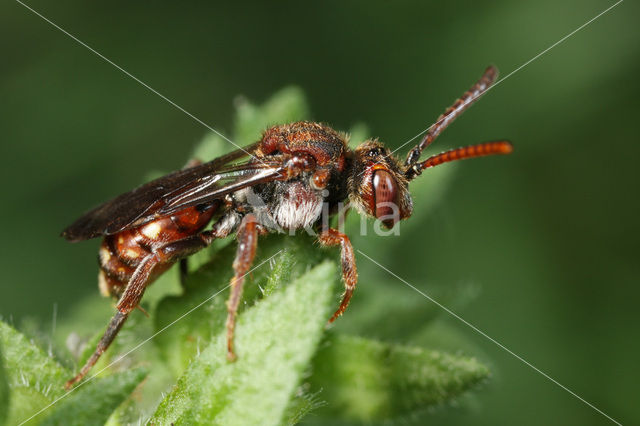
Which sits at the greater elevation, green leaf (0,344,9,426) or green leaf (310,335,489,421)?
green leaf (310,335,489,421)

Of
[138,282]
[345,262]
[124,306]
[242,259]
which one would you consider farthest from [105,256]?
[345,262]

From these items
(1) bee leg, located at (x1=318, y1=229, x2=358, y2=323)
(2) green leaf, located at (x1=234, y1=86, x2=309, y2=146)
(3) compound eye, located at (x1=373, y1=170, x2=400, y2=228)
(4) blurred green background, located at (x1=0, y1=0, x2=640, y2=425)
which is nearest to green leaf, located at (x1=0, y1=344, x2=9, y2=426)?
(1) bee leg, located at (x1=318, y1=229, x2=358, y2=323)

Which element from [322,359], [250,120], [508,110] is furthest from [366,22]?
[322,359]

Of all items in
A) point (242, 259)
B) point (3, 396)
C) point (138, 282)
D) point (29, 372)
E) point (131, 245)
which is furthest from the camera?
point (131, 245)

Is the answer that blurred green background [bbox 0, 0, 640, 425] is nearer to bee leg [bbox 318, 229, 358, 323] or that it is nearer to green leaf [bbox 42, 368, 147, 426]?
bee leg [bbox 318, 229, 358, 323]

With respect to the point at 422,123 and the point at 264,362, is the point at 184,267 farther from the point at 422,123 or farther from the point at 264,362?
the point at 422,123

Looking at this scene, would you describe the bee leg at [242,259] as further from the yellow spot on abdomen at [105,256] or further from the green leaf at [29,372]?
the yellow spot on abdomen at [105,256]
